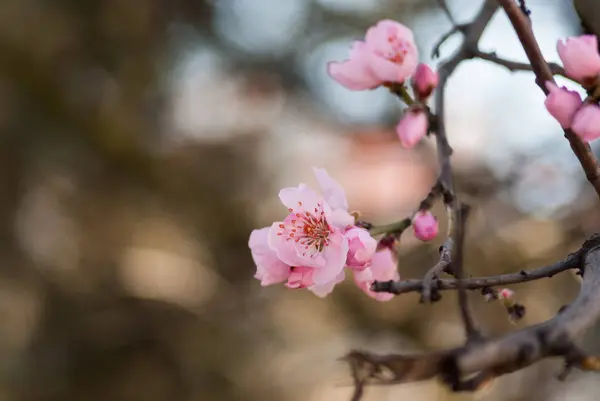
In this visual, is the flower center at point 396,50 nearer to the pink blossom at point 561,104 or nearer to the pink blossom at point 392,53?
the pink blossom at point 392,53

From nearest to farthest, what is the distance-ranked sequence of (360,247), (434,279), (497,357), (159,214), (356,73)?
1. (497,357)
2. (434,279)
3. (360,247)
4. (356,73)
5. (159,214)

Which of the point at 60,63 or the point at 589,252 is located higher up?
the point at 589,252

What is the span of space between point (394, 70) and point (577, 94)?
0.59 feet

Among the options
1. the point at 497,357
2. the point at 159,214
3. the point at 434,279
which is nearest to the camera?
the point at 497,357

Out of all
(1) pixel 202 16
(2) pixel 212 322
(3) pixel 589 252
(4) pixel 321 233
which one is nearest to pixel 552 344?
(3) pixel 589 252

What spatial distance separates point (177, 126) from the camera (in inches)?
91.6

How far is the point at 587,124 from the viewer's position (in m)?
0.41

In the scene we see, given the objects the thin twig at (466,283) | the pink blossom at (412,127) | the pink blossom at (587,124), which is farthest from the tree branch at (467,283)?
the pink blossom at (412,127)

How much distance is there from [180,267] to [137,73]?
69 cm

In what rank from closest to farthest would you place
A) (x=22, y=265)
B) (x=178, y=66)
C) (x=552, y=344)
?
(x=552, y=344), (x=22, y=265), (x=178, y=66)

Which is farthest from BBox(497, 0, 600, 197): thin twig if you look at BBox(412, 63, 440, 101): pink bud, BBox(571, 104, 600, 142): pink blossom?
BBox(412, 63, 440, 101): pink bud

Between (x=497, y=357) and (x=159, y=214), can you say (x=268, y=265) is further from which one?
(x=159, y=214)

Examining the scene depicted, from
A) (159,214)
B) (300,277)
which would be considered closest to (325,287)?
(300,277)

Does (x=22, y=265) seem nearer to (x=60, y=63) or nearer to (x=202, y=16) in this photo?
(x=60, y=63)
